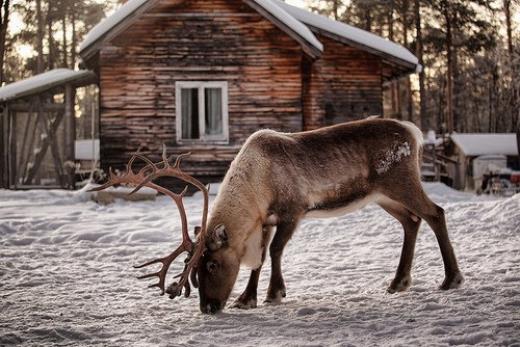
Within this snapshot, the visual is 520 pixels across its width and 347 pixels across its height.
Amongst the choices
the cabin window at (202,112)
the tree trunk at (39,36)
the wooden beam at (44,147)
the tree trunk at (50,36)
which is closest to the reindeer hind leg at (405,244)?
the cabin window at (202,112)

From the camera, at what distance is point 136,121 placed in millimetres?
13609

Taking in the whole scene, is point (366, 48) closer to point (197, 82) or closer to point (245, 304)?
point (197, 82)

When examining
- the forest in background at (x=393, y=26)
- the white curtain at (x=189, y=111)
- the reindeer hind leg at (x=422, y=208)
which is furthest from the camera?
the forest in background at (x=393, y=26)

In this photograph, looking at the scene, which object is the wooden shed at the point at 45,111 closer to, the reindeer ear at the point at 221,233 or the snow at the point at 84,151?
the snow at the point at 84,151

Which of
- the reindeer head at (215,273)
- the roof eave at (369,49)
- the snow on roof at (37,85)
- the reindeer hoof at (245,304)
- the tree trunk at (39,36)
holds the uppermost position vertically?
the tree trunk at (39,36)

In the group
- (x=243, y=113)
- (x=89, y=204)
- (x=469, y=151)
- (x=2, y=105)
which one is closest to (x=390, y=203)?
(x=89, y=204)

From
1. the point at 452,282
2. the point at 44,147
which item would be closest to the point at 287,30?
the point at 44,147

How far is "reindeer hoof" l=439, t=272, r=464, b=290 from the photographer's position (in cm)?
450

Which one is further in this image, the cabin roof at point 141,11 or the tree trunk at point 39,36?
the tree trunk at point 39,36

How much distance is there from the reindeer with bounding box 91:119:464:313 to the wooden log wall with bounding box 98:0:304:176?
29.6ft

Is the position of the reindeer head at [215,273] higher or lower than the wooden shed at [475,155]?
lower

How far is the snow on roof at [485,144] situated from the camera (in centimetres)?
2191

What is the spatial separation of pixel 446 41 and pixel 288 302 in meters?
26.1

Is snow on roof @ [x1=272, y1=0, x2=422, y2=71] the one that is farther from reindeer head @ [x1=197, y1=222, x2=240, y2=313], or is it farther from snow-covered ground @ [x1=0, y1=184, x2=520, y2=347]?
reindeer head @ [x1=197, y1=222, x2=240, y2=313]
